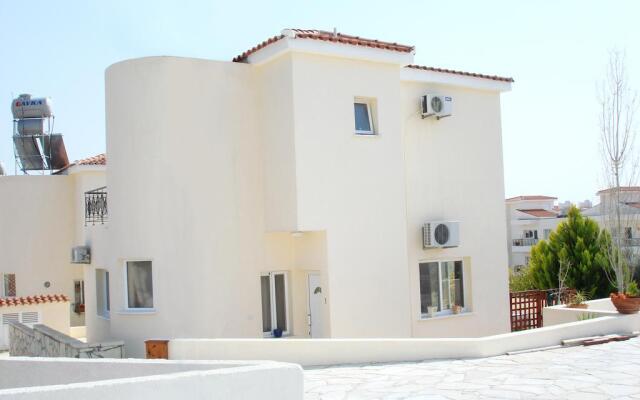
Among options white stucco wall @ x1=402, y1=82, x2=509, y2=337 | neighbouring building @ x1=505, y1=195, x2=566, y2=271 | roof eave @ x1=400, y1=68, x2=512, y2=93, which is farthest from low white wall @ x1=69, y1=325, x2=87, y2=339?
neighbouring building @ x1=505, y1=195, x2=566, y2=271

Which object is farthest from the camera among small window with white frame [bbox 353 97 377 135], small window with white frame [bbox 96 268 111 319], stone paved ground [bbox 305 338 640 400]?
small window with white frame [bbox 96 268 111 319]

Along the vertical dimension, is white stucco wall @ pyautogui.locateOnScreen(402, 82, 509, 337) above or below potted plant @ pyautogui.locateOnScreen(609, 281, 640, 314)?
above

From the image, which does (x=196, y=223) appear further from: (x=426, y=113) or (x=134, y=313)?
(x=426, y=113)

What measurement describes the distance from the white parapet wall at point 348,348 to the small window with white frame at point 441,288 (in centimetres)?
Answer: 481

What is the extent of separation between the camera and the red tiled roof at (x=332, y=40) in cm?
1636

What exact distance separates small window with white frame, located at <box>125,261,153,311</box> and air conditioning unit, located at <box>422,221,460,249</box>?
7277mm

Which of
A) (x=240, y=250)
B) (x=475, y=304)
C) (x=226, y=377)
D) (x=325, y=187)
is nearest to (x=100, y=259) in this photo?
(x=240, y=250)

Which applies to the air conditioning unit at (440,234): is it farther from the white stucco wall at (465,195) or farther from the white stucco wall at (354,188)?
the white stucco wall at (354,188)

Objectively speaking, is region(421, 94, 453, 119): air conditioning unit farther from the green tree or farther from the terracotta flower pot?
the green tree

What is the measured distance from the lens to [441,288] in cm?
1988

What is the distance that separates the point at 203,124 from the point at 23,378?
801 cm

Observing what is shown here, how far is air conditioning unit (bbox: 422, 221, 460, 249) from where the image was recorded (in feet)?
61.9

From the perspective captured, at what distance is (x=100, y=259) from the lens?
66.2 feet

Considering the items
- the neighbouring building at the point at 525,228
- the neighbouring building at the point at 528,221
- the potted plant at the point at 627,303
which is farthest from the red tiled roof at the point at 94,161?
the neighbouring building at the point at 525,228
